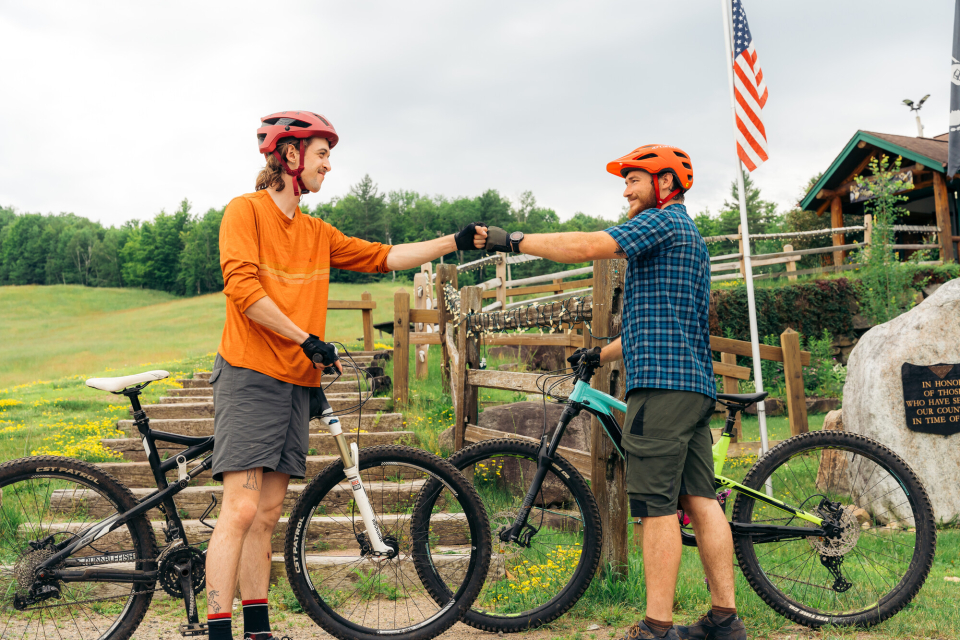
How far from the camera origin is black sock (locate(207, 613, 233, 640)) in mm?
2500

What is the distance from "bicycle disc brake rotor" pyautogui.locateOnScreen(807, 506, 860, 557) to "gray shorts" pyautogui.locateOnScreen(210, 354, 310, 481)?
106 inches

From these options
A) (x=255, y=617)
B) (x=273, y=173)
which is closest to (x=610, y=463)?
(x=255, y=617)

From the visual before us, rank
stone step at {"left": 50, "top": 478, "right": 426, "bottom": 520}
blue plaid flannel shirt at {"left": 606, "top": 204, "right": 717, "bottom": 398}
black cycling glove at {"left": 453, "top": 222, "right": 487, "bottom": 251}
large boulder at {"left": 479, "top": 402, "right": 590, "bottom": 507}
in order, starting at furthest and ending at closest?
large boulder at {"left": 479, "top": 402, "right": 590, "bottom": 507} < stone step at {"left": 50, "top": 478, "right": 426, "bottom": 520} < black cycling glove at {"left": 453, "top": 222, "right": 487, "bottom": 251} < blue plaid flannel shirt at {"left": 606, "top": 204, "right": 717, "bottom": 398}

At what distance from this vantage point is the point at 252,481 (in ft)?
8.55

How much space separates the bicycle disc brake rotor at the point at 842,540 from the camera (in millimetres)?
3158

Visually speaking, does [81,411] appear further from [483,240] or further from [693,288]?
[693,288]

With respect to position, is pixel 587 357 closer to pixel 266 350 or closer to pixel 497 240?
pixel 497 240

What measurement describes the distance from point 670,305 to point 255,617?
220 centimetres

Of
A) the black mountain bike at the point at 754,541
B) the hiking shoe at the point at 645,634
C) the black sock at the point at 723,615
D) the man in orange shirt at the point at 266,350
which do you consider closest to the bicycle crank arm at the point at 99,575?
the man in orange shirt at the point at 266,350

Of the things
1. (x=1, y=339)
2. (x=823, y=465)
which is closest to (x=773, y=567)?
(x=823, y=465)

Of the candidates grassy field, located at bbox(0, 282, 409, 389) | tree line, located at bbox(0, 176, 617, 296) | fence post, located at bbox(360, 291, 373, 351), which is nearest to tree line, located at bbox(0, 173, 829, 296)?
tree line, located at bbox(0, 176, 617, 296)

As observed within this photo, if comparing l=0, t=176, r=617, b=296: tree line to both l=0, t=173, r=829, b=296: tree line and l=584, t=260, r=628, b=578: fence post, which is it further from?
l=584, t=260, r=628, b=578: fence post

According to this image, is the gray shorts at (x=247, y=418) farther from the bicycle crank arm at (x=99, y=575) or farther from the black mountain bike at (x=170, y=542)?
the bicycle crank arm at (x=99, y=575)

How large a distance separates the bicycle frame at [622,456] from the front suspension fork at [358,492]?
0.60 metres
